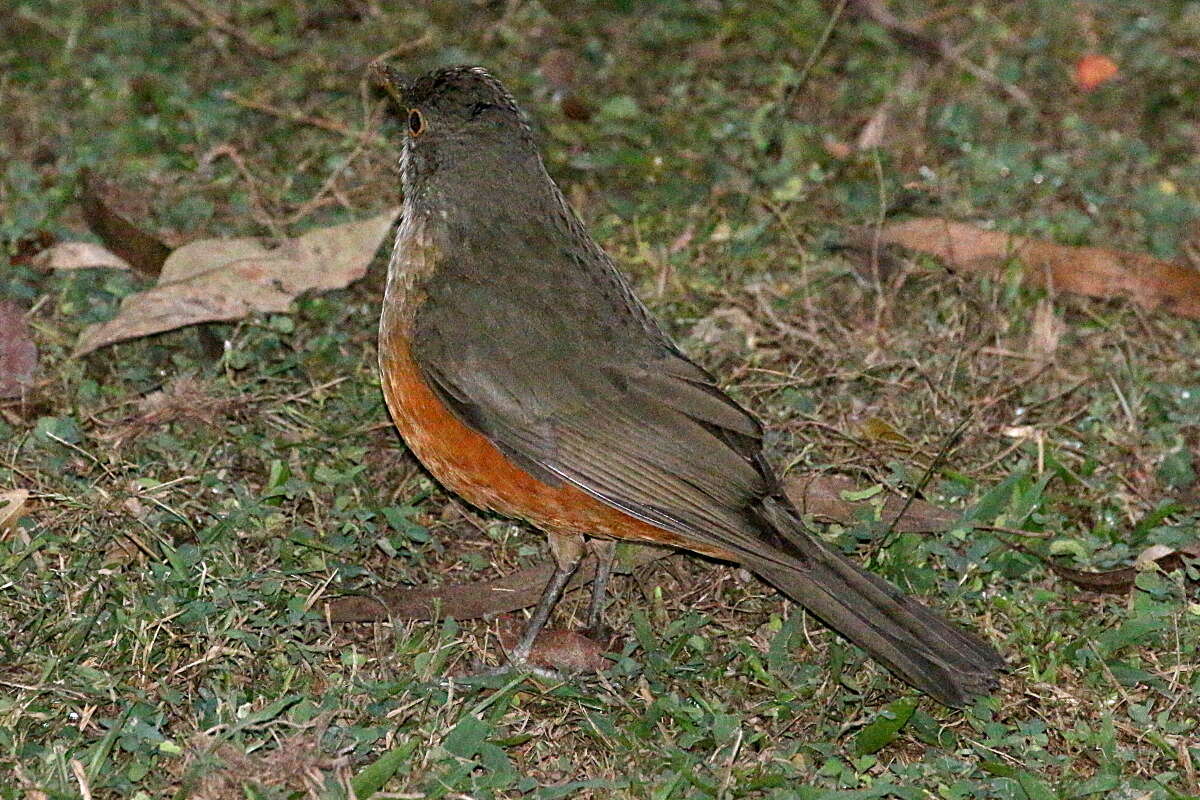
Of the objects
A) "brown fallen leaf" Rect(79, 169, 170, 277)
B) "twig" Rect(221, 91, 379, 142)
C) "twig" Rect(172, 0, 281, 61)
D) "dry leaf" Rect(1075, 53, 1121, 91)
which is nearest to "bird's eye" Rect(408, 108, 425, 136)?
"brown fallen leaf" Rect(79, 169, 170, 277)

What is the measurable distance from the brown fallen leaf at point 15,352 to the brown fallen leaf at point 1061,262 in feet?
10.9

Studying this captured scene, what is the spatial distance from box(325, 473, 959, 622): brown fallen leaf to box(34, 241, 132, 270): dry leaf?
211 cm

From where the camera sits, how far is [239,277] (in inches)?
247

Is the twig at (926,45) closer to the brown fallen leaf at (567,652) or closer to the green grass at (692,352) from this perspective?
the green grass at (692,352)

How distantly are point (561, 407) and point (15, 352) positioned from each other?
2.22 m

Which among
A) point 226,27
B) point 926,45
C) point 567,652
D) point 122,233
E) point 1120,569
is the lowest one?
point 567,652

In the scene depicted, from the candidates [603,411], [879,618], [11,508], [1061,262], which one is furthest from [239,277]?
[1061,262]

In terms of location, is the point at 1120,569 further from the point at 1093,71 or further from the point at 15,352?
the point at 15,352

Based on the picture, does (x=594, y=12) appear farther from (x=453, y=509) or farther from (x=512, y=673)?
(x=512, y=673)

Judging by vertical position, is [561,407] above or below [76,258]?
above

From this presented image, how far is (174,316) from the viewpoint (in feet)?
19.9

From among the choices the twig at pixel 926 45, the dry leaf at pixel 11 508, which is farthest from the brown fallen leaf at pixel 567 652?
the twig at pixel 926 45

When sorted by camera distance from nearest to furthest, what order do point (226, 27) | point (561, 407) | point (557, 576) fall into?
point (561, 407) < point (557, 576) < point (226, 27)

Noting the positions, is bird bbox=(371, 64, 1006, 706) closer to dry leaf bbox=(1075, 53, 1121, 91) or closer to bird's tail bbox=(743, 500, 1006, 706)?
bird's tail bbox=(743, 500, 1006, 706)
